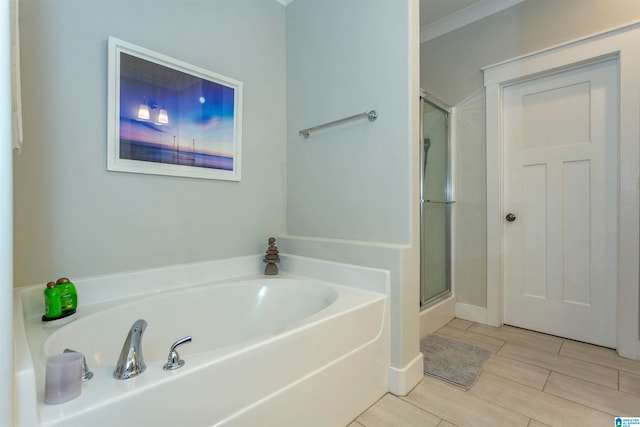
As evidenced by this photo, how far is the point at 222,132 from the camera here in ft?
6.08

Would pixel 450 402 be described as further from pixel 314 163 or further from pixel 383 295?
pixel 314 163

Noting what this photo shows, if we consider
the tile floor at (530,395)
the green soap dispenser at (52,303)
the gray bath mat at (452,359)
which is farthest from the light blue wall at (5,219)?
the gray bath mat at (452,359)

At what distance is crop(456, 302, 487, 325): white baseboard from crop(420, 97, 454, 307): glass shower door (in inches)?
6.2

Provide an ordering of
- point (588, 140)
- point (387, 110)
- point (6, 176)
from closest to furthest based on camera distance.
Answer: point (6, 176), point (387, 110), point (588, 140)

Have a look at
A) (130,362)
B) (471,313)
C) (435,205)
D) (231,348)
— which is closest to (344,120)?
(435,205)

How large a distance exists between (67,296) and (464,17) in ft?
10.6

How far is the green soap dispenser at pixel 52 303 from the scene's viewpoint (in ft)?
3.81

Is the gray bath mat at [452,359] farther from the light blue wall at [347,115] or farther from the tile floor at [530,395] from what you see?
the light blue wall at [347,115]

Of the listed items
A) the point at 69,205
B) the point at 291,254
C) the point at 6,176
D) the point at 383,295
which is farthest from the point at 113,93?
the point at 383,295

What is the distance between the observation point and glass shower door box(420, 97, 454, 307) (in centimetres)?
230

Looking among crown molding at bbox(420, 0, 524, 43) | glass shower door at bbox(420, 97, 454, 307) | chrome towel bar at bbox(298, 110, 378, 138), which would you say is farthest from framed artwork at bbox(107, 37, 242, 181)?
crown molding at bbox(420, 0, 524, 43)

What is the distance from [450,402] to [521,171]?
1774mm

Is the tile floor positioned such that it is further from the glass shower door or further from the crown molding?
the crown molding

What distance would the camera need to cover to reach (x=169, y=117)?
162 centimetres
